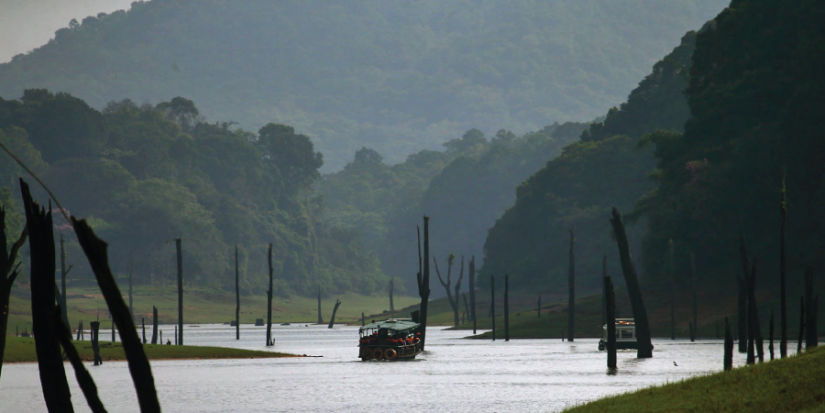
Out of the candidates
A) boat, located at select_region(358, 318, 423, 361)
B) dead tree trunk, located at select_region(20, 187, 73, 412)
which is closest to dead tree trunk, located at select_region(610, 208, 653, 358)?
boat, located at select_region(358, 318, 423, 361)

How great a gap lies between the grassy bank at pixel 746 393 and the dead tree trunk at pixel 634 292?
35.8m

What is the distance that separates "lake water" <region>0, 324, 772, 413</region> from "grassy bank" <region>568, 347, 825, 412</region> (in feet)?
42.4

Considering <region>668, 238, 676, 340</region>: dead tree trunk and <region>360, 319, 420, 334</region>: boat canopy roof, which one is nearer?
<region>360, 319, 420, 334</region>: boat canopy roof

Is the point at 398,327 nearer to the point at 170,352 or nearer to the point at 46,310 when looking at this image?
the point at 170,352

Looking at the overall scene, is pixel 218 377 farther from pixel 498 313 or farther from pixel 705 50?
pixel 498 313

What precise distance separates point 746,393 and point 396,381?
128ft

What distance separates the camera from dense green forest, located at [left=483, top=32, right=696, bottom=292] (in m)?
170

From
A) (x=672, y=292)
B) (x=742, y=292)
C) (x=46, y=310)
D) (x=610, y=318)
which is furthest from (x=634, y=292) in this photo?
(x=46, y=310)

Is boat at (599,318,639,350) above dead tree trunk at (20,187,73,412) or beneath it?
beneath

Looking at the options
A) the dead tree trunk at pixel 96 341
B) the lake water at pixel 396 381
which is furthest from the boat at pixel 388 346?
the dead tree trunk at pixel 96 341

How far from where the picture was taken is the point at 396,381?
66.4m

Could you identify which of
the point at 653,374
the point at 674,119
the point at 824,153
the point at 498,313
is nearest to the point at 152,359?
the point at 653,374

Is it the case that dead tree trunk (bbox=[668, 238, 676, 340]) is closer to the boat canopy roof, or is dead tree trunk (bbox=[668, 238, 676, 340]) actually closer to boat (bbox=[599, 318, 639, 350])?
boat (bbox=[599, 318, 639, 350])

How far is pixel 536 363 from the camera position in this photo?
78.2 metres
